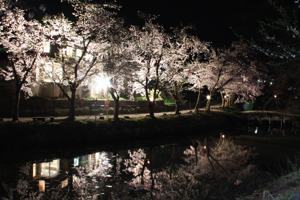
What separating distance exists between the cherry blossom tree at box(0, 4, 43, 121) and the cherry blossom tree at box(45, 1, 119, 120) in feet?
Answer: 4.53

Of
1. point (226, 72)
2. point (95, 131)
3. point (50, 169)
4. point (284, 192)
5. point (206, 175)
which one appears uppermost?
point (226, 72)

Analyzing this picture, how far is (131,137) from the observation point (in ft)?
109

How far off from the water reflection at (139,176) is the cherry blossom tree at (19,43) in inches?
328

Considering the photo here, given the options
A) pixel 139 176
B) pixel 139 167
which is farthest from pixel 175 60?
pixel 139 176

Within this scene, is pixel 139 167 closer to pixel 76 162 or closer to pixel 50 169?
pixel 76 162

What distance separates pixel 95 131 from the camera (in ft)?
99.8

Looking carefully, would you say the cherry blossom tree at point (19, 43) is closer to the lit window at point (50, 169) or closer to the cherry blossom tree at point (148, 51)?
the lit window at point (50, 169)

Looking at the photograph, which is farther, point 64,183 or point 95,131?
point 95,131

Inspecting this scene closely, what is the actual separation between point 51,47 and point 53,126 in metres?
14.1

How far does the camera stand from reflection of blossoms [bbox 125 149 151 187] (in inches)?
785

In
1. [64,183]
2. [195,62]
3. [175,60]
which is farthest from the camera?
[195,62]

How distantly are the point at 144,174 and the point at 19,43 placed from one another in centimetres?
1425

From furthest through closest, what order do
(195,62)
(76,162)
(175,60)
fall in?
(195,62) → (175,60) → (76,162)

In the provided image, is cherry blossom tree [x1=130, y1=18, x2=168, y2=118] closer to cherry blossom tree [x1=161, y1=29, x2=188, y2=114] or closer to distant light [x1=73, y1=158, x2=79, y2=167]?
cherry blossom tree [x1=161, y1=29, x2=188, y2=114]
